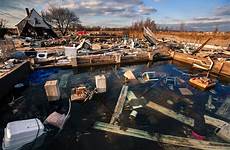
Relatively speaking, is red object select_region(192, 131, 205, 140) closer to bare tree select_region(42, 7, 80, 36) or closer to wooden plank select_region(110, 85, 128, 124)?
wooden plank select_region(110, 85, 128, 124)

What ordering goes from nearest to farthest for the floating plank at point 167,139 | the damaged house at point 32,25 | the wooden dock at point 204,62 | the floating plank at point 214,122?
1. the floating plank at point 167,139
2. the floating plank at point 214,122
3. the wooden dock at point 204,62
4. the damaged house at point 32,25

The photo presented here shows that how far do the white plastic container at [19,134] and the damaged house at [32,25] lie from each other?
2562 cm

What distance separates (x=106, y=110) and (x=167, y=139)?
9.92 ft

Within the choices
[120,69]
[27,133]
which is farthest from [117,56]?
[27,133]

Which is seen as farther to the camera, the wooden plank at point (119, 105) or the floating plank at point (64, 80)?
the floating plank at point (64, 80)

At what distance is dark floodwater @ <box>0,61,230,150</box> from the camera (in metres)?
5.65

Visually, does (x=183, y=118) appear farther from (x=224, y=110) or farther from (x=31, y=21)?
(x=31, y=21)

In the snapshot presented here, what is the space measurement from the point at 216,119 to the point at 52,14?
142 feet

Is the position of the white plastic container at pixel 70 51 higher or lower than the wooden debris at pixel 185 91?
higher

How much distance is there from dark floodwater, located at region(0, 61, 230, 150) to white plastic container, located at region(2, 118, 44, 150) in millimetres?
728

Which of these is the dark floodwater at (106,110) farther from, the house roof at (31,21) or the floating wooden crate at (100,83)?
the house roof at (31,21)

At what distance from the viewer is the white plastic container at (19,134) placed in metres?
4.54

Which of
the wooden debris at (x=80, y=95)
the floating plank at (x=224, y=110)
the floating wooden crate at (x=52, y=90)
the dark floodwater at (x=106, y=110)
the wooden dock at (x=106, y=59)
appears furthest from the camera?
the wooden dock at (x=106, y=59)

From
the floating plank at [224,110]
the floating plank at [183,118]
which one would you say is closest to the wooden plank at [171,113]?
the floating plank at [183,118]
